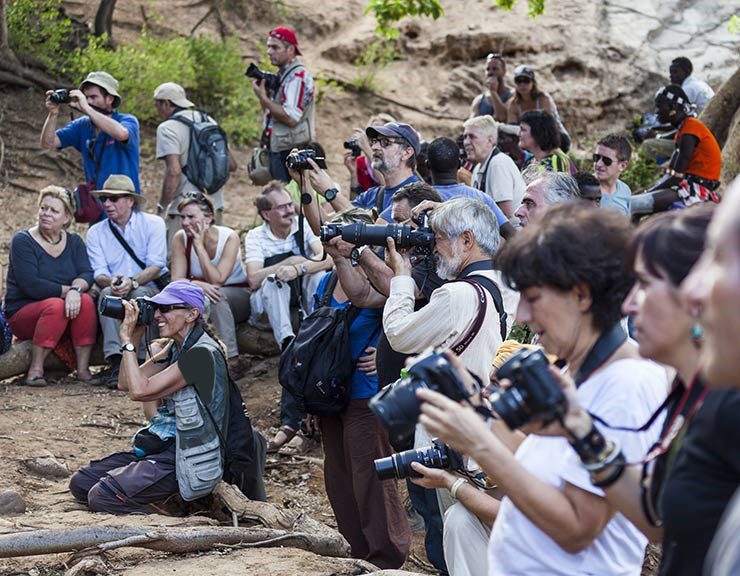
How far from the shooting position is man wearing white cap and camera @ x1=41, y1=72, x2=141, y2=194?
7.70 metres

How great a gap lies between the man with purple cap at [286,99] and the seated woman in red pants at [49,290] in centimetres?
181

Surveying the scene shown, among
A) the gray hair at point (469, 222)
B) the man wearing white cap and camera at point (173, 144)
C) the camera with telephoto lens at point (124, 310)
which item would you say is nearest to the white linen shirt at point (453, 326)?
the gray hair at point (469, 222)

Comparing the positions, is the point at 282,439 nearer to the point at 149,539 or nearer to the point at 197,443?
the point at 197,443

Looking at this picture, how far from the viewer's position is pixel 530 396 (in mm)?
1973

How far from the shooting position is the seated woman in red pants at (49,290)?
714 centimetres

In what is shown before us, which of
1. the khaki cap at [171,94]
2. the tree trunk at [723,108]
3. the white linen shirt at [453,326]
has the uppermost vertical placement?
the white linen shirt at [453,326]

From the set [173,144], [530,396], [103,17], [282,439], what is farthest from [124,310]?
[103,17]

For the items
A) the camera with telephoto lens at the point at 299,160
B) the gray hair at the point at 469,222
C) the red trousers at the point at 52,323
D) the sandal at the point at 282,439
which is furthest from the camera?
the red trousers at the point at 52,323

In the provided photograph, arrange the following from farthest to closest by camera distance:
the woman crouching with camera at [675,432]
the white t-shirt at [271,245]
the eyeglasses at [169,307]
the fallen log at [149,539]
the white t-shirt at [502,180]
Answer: the white t-shirt at [271,245], the white t-shirt at [502,180], the eyeglasses at [169,307], the fallen log at [149,539], the woman crouching with camera at [675,432]

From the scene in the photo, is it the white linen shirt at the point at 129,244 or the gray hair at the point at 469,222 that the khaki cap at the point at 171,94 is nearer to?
the white linen shirt at the point at 129,244

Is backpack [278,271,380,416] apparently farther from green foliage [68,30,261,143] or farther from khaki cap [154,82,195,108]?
green foliage [68,30,261,143]

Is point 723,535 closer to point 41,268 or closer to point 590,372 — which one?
point 590,372

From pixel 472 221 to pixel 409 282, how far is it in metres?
0.39

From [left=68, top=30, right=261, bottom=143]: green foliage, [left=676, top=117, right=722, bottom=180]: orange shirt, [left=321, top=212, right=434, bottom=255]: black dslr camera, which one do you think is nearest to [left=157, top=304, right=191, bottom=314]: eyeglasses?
[left=321, top=212, right=434, bottom=255]: black dslr camera
